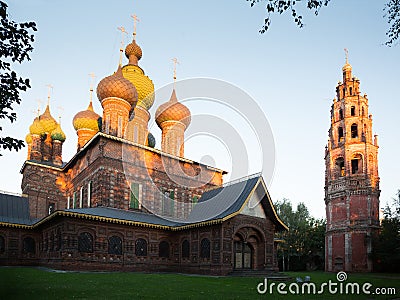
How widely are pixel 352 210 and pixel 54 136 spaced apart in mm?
30860

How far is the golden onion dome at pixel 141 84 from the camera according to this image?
31466 mm

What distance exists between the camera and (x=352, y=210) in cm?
3872

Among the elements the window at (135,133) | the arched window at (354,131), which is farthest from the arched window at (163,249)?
the arched window at (354,131)

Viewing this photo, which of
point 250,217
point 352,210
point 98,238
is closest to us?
point 98,238

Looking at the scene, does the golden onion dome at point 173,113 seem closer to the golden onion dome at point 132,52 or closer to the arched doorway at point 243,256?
the golden onion dome at point 132,52

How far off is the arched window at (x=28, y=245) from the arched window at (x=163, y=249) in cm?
873

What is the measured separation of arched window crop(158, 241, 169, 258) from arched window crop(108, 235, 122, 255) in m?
2.86

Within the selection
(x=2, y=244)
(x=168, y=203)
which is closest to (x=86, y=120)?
(x=168, y=203)

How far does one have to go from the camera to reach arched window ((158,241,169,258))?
23.6 metres

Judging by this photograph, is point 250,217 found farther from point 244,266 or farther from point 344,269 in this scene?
point 344,269

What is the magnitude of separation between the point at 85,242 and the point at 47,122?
1935 centimetres

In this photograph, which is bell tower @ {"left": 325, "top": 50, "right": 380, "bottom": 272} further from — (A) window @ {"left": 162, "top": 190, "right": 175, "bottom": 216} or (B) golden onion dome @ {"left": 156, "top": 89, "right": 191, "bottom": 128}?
(A) window @ {"left": 162, "top": 190, "right": 175, "bottom": 216}

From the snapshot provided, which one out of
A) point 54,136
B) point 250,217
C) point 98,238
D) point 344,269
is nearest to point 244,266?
point 250,217

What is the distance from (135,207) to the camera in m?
25.2
